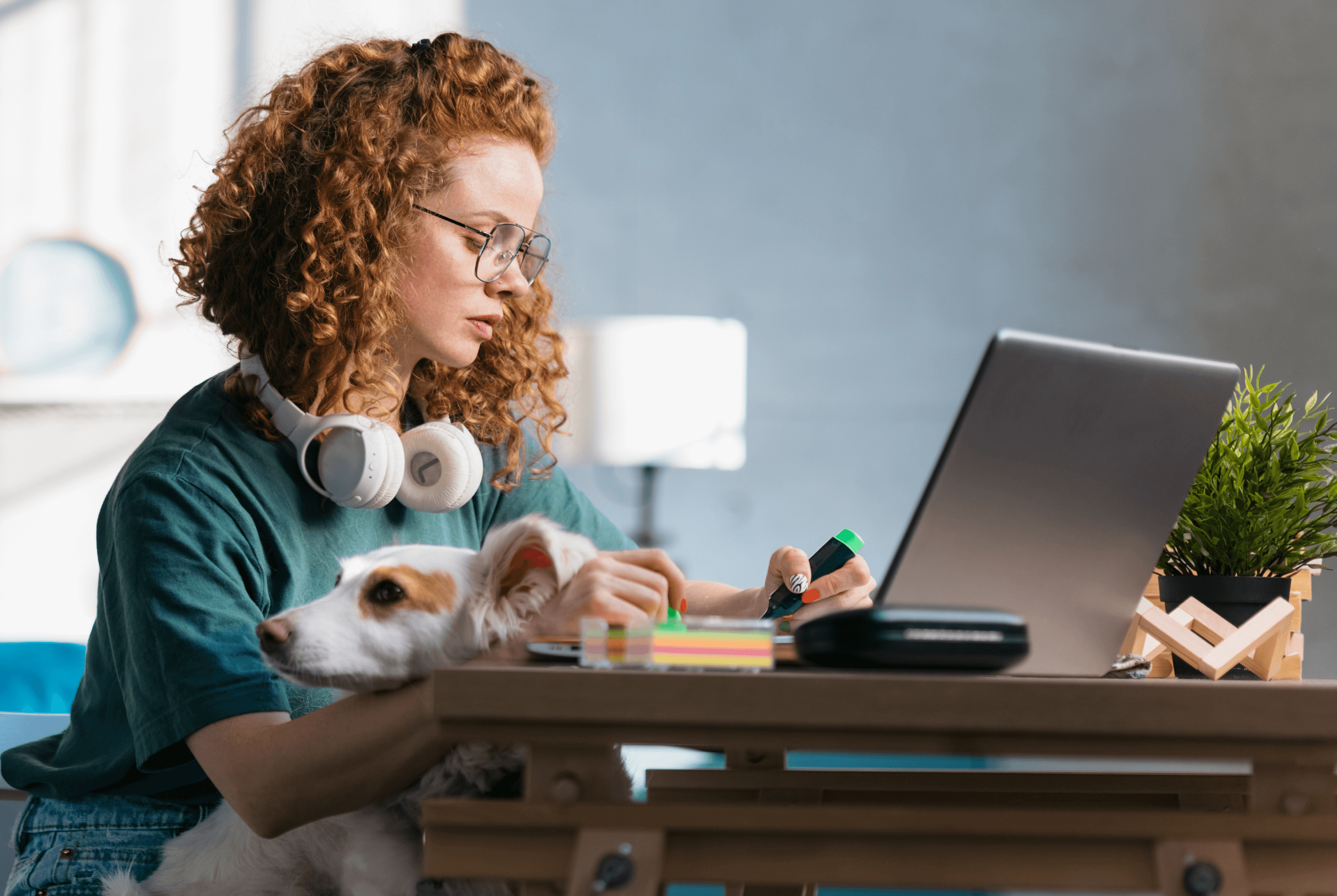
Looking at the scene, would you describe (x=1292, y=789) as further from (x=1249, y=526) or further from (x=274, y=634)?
(x=274, y=634)

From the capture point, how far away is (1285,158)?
134 inches

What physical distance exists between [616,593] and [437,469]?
449 millimetres

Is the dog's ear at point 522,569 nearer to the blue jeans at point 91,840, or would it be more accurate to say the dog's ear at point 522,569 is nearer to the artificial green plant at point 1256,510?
the blue jeans at point 91,840

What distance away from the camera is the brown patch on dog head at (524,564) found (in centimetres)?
84

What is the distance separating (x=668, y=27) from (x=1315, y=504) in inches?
117

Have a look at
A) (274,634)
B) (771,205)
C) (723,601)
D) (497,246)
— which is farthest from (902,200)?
(274,634)

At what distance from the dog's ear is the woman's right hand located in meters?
0.01

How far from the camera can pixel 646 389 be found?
9.92 feet

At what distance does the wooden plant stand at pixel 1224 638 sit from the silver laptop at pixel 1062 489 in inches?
5.2

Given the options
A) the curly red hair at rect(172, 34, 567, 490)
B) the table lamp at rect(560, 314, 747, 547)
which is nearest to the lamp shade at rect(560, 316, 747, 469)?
the table lamp at rect(560, 314, 747, 547)

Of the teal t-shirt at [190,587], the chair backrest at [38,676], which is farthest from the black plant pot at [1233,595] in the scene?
the chair backrest at [38,676]

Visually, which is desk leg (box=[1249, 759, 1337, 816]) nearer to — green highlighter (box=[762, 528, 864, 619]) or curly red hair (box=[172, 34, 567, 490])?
green highlighter (box=[762, 528, 864, 619])

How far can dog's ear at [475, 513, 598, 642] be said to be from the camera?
0.83 meters

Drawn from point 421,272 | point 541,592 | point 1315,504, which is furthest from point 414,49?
point 1315,504
